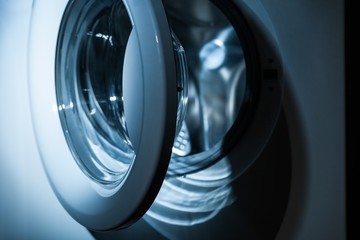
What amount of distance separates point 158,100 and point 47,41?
0.33 meters

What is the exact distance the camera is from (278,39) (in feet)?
2.51

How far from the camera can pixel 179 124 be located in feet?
2.62

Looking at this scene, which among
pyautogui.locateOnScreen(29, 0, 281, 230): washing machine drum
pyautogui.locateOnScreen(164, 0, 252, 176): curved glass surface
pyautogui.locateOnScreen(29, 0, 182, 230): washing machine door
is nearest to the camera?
pyautogui.locateOnScreen(29, 0, 182, 230): washing machine door

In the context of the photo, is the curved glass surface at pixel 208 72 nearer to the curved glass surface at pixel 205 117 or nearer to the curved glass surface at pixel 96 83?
the curved glass surface at pixel 205 117

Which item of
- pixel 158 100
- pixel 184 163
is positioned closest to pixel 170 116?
pixel 158 100

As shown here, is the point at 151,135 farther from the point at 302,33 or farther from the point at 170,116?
the point at 302,33

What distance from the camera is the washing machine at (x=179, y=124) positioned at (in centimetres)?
75

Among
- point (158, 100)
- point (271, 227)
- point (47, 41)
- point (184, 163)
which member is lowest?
point (271, 227)

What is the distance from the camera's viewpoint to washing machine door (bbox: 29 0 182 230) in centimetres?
51

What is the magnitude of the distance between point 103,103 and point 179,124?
0.50ft

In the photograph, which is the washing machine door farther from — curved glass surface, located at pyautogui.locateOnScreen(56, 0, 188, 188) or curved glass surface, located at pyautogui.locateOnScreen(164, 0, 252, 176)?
curved glass surface, located at pyautogui.locateOnScreen(164, 0, 252, 176)

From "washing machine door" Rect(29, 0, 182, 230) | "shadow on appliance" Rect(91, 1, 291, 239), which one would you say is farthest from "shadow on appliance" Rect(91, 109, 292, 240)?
"washing machine door" Rect(29, 0, 182, 230)

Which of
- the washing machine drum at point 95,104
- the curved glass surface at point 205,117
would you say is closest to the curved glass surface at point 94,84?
the washing machine drum at point 95,104

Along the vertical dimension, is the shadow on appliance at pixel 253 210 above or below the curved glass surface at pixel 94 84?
below
